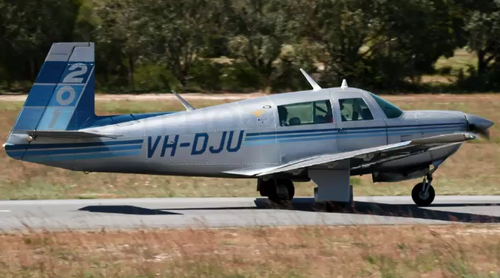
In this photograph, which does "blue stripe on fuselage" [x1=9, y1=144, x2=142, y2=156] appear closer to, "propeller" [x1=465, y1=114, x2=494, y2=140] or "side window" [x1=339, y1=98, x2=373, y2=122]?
"side window" [x1=339, y1=98, x2=373, y2=122]

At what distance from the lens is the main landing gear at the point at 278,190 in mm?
15266

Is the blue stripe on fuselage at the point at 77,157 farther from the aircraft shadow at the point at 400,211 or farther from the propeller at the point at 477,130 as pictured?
the propeller at the point at 477,130

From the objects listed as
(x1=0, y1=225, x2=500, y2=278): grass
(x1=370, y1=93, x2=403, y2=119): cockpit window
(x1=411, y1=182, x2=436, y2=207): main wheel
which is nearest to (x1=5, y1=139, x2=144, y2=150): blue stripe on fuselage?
(x1=0, y1=225, x2=500, y2=278): grass

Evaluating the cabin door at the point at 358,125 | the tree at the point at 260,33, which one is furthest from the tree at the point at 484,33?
the cabin door at the point at 358,125

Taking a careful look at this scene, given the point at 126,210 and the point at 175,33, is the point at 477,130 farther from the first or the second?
the point at 175,33

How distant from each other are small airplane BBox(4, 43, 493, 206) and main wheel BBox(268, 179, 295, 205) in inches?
6.9

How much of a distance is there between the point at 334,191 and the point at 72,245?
5.13 m

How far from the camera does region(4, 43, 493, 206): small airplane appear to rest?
13688 millimetres

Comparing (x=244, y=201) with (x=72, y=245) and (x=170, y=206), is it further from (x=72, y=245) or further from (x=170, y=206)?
(x=72, y=245)

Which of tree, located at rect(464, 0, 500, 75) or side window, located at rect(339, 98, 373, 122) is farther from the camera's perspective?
tree, located at rect(464, 0, 500, 75)

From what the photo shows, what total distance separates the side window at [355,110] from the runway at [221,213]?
65.2 inches

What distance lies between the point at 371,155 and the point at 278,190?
2.31 metres

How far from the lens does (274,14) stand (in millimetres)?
48094

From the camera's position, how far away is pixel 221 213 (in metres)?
14.2
